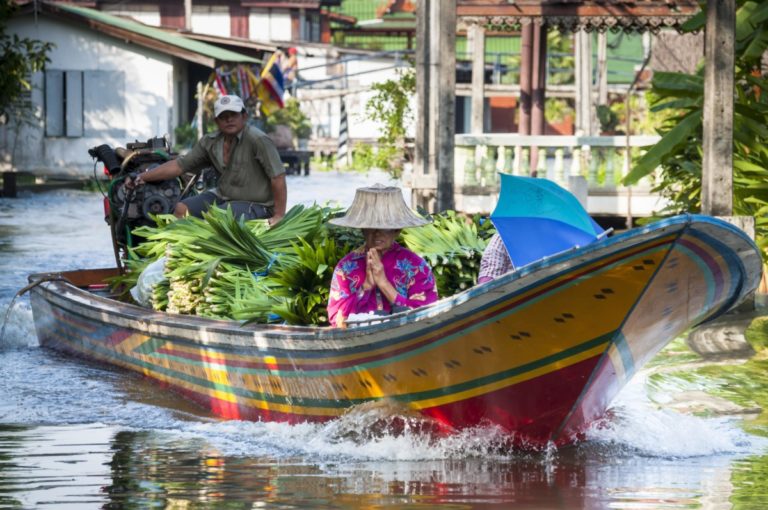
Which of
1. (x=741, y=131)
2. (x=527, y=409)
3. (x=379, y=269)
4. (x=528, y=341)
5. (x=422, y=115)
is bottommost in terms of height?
(x=527, y=409)

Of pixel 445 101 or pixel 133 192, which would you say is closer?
pixel 133 192

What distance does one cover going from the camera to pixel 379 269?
7625 mm

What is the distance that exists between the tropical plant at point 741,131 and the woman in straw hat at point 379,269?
18.6 feet

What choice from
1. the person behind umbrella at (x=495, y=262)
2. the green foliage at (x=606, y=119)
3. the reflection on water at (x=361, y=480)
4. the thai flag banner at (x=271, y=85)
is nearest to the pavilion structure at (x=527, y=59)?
the person behind umbrella at (x=495, y=262)

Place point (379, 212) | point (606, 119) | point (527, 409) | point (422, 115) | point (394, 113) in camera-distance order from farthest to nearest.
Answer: point (606, 119), point (394, 113), point (422, 115), point (379, 212), point (527, 409)

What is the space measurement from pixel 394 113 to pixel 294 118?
2180 cm

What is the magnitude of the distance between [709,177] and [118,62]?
71.3ft

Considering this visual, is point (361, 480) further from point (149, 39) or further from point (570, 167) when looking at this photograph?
point (149, 39)

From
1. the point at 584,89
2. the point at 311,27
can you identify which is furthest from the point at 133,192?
the point at 311,27

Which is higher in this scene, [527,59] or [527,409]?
[527,59]

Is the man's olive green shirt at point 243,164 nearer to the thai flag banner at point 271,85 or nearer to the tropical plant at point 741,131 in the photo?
the tropical plant at point 741,131

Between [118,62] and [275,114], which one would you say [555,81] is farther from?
[118,62]

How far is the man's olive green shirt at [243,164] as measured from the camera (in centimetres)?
1009

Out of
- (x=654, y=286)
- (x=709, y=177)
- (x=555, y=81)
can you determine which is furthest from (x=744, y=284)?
(x=555, y=81)
